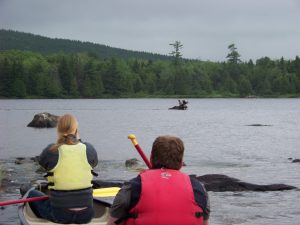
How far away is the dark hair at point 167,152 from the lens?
534 cm

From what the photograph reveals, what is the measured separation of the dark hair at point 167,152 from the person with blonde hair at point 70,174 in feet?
9.53

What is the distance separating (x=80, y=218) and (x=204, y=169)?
1992cm

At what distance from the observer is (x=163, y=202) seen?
5.30 meters

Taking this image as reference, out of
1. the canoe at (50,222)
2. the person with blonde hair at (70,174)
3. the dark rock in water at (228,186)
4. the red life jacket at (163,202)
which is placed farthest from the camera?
the dark rock in water at (228,186)

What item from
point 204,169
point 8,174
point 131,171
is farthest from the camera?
point 204,169

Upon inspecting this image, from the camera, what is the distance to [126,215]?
212 inches

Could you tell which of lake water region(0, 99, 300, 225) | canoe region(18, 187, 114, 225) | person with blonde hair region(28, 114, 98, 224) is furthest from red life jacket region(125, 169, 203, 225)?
lake water region(0, 99, 300, 225)

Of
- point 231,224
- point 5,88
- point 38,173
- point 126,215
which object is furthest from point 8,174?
point 5,88

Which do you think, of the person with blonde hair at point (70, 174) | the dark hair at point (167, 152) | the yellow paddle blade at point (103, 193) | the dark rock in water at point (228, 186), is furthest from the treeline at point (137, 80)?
the dark hair at point (167, 152)

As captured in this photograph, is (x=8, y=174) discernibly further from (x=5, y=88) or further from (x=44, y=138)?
(x=5, y=88)

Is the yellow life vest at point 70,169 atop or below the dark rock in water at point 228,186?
atop

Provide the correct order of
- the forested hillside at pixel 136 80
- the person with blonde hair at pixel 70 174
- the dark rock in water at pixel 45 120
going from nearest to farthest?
the person with blonde hair at pixel 70 174 < the dark rock in water at pixel 45 120 < the forested hillside at pixel 136 80

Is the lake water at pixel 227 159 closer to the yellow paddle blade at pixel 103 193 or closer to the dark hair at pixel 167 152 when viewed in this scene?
the yellow paddle blade at pixel 103 193

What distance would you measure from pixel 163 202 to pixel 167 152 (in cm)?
40
